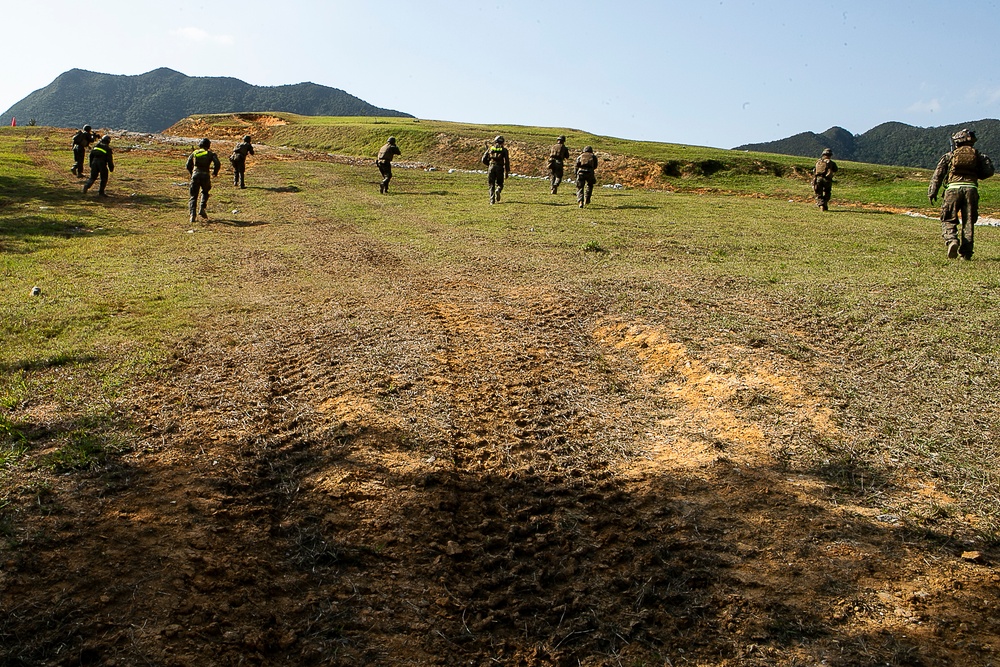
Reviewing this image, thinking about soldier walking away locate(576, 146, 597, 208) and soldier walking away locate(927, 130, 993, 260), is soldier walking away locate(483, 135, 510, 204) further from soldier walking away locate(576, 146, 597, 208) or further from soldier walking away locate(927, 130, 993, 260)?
soldier walking away locate(927, 130, 993, 260)

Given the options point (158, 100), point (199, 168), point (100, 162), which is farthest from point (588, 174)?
point (158, 100)

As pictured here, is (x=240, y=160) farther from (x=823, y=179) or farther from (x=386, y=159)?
(x=823, y=179)

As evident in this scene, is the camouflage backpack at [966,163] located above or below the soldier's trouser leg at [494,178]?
above

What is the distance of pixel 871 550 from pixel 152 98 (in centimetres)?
14672

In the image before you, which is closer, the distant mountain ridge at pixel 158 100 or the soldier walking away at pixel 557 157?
the soldier walking away at pixel 557 157

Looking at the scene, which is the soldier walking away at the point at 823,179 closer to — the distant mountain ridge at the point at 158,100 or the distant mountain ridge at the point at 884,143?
the distant mountain ridge at the point at 884,143

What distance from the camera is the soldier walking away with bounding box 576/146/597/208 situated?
19447 mm

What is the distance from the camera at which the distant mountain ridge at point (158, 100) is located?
4754 inches

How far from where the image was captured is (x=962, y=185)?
455 inches

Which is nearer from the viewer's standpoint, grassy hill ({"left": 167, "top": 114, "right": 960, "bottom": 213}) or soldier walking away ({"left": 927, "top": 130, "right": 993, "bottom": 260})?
soldier walking away ({"left": 927, "top": 130, "right": 993, "bottom": 260})

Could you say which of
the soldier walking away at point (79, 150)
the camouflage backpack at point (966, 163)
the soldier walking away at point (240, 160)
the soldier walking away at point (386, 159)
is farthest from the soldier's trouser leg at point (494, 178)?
the soldier walking away at point (79, 150)

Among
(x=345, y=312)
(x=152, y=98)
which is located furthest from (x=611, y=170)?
(x=152, y=98)

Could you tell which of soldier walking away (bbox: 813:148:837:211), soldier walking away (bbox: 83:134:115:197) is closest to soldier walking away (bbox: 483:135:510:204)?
soldier walking away (bbox: 813:148:837:211)

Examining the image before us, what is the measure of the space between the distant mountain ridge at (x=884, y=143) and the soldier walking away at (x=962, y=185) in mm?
57380
